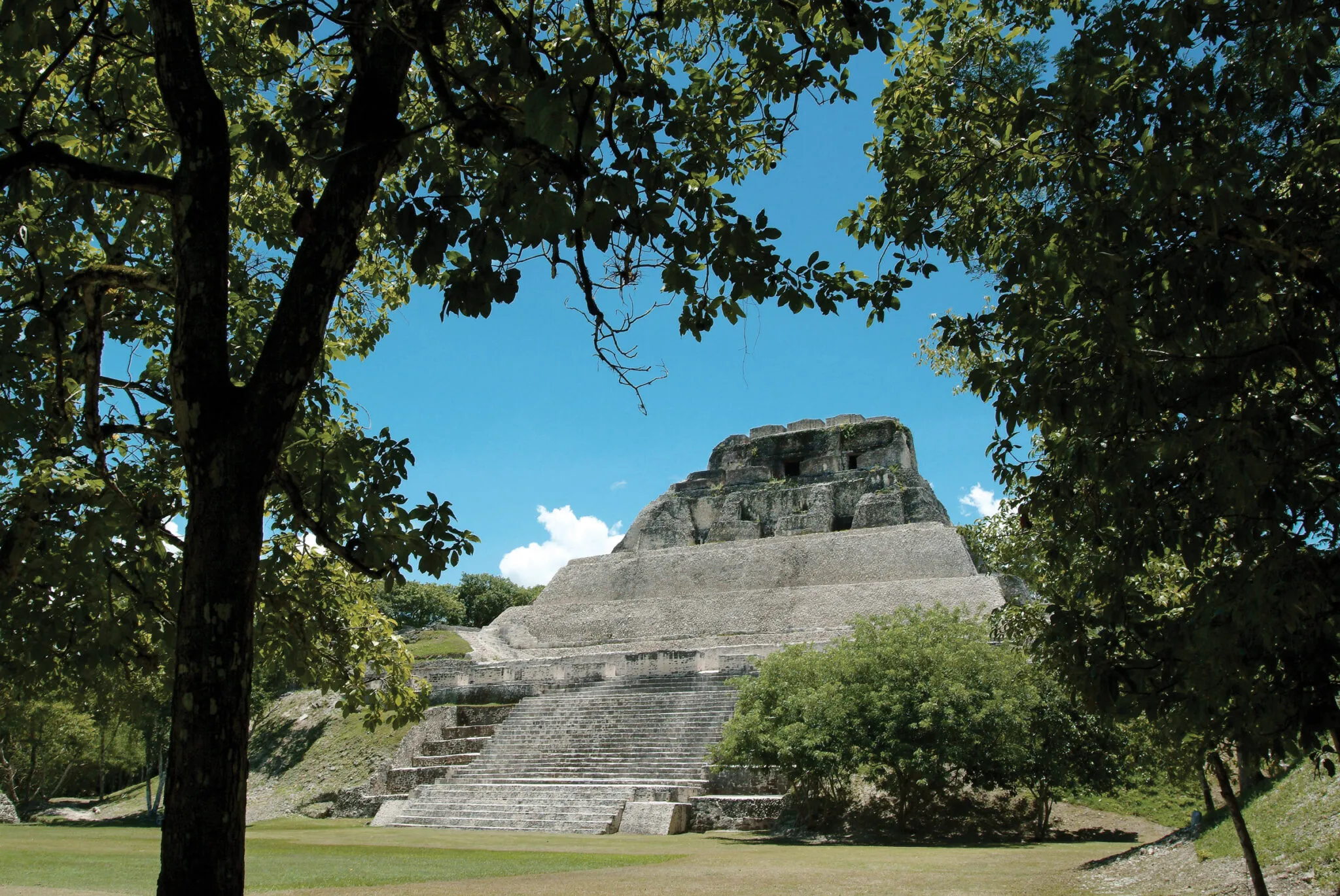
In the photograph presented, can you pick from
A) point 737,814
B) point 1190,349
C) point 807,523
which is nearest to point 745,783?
point 737,814

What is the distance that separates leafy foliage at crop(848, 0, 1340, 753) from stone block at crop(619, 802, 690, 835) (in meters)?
9.11

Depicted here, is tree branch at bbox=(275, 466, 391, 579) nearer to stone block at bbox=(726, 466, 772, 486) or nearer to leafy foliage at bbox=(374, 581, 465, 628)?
stone block at bbox=(726, 466, 772, 486)

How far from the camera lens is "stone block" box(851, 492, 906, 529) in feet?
110

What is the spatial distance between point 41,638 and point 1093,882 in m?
7.58

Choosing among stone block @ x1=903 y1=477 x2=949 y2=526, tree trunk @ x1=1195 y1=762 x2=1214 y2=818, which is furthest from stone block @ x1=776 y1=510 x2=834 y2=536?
tree trunk @ x1=1195 y1=762 x2=1214 y2=818

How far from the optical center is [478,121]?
11.3ft

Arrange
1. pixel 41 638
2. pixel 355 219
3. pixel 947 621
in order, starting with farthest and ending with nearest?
pixel 947 621 → pixel 41 638 → pixel 355 219

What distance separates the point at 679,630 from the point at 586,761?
493 inches

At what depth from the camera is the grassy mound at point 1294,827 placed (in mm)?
6184

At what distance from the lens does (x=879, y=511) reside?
3388 cm

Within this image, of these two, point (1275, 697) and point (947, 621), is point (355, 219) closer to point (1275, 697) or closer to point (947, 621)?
point (1275, 697)

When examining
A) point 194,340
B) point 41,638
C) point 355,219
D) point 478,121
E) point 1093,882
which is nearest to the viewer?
point 194,340

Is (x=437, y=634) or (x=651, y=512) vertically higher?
(x=651, y=512)

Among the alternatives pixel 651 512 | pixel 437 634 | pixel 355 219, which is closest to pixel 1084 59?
pixel 355 219
